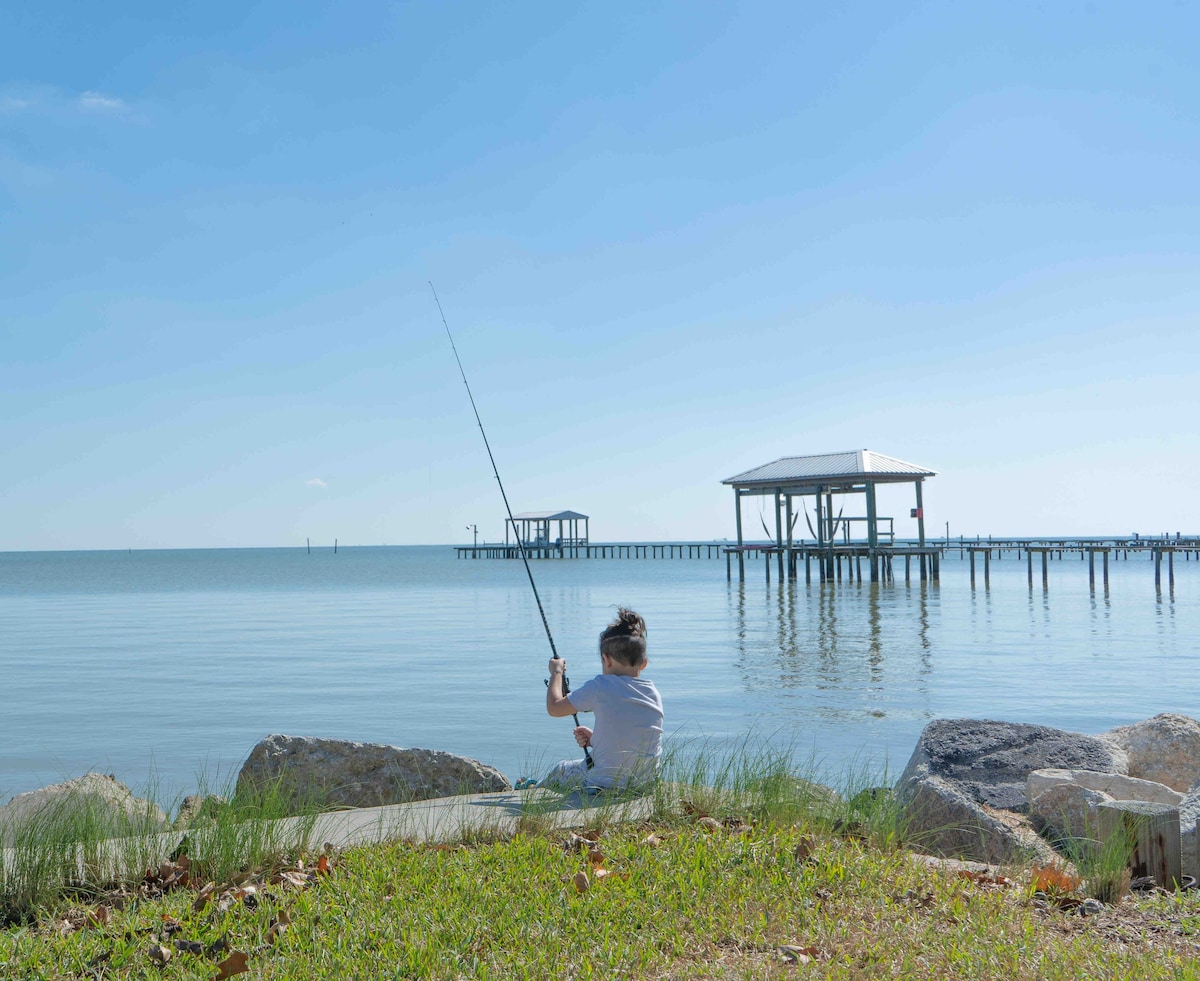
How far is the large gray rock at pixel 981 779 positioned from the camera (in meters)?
5.09

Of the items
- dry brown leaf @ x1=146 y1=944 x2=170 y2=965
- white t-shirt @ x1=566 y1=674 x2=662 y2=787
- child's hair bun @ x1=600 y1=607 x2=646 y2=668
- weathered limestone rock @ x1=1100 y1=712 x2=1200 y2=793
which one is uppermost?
child's hair bun @ x1=600 y1=607 x2=646 y2=668

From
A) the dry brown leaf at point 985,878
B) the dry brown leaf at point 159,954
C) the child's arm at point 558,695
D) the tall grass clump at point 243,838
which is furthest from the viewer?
the child's arm at point 558,695

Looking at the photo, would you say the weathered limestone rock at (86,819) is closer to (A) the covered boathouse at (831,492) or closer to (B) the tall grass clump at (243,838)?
(B) the tall grass clump at (243,838)

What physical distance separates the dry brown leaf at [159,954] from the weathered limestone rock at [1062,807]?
427 cm

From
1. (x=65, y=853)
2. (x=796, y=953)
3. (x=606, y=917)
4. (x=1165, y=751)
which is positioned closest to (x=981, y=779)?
(x=1165, y=751)

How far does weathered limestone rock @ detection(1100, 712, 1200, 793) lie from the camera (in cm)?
723

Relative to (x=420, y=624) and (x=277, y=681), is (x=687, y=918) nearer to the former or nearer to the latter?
(x=277, y=681)

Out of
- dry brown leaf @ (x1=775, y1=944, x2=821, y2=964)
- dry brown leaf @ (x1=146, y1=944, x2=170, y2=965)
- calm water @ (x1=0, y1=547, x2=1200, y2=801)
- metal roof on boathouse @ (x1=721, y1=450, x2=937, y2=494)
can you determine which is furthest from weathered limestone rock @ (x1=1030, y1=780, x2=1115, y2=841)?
metal roof on boathouse @ (x1=721, y1=450, x2=937, y2=494)

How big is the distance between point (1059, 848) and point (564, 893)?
9.78 ft

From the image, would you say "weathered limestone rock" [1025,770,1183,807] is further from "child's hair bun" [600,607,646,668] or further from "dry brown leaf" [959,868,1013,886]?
"child's hair bun" [600,607,646,668]

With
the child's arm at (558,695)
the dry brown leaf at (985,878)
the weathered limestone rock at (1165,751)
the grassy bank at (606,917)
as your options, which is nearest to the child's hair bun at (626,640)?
the child's arm at (558,695)

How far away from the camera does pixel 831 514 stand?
39750 millimetres

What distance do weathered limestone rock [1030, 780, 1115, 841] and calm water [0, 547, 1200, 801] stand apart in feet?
6.73

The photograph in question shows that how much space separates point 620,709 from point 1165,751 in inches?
181
